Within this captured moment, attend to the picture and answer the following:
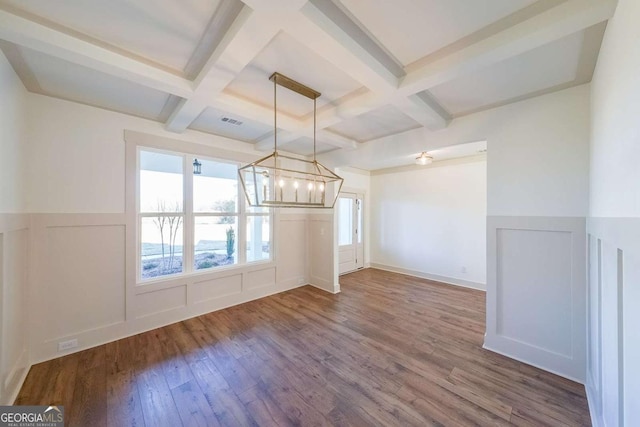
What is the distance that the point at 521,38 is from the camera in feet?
4.80

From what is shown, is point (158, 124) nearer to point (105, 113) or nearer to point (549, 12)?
point (105, 113)

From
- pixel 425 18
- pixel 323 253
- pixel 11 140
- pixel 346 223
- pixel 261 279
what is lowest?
pixel 261 279

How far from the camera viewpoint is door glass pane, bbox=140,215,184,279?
124 inches

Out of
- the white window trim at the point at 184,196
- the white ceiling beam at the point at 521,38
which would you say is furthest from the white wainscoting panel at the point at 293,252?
the white ceiling beam at the point at 521,38

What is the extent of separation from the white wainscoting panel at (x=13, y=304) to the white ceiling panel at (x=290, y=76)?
2.21 meters

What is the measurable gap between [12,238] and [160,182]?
148 cm

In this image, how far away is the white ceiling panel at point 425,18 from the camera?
137cm

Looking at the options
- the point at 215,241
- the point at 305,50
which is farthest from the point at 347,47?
the point at 215,241

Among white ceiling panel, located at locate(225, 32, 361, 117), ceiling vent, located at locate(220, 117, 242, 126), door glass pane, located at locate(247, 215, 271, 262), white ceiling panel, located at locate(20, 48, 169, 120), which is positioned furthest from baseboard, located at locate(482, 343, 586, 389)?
white ceiling panel, located at locate(20, 48, 169, 120)

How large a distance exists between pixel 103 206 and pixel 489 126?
4.61m

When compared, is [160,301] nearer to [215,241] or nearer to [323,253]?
[215,241]

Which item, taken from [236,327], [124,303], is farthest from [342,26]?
[124,303]

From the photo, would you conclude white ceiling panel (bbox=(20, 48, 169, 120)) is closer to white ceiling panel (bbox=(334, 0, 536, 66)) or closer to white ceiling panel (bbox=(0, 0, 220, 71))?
white ceiling panel (bbox=(0, 0, 220, 71))

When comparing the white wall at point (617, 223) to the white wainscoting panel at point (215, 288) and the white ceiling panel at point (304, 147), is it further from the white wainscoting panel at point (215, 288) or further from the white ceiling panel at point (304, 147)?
the white wainscoting panel at point (215, 288)
